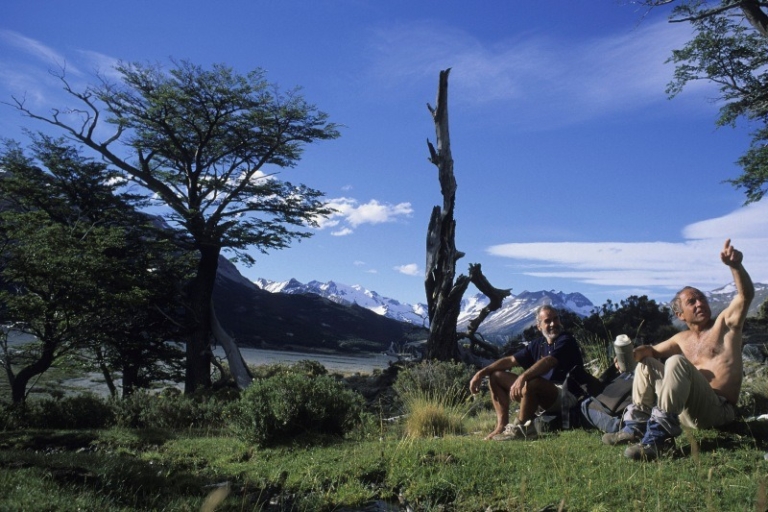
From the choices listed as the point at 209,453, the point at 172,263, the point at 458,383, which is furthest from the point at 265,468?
the point at 172,263

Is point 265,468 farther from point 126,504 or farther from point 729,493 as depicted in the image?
point 729,493

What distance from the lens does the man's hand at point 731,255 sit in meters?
4.16

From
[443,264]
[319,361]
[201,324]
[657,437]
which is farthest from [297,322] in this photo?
[657,437]

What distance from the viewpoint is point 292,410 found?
6.50m

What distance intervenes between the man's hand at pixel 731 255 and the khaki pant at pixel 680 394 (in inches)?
29.1

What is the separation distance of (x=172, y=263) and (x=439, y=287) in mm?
8065

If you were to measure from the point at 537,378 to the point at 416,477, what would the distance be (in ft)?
5.82

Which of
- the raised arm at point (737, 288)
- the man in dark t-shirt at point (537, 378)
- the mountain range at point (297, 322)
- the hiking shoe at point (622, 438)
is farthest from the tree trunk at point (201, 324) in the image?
the mountain range at point (297, 322)

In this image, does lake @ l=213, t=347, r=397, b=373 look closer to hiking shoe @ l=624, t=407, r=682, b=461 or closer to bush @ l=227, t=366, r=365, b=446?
bush @ l=227, t=366, r=365, b=446

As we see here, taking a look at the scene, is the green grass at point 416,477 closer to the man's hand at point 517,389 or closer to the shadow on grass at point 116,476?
the shadow on grass at point 116,476

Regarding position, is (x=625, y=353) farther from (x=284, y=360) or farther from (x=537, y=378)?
(x=284, y=360)

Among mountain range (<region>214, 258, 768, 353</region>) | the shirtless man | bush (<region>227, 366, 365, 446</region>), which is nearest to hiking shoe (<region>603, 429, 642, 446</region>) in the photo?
the shirtless man

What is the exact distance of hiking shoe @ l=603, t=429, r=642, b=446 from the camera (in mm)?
4719

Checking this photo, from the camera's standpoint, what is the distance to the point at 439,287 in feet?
49.7
